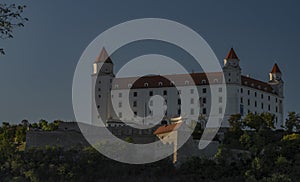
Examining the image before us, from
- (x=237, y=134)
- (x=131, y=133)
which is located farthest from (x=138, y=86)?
(x=237, y=134)

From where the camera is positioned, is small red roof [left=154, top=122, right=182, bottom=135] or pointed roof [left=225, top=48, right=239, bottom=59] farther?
pointed roof [left=225, top=48, right=239, bottom=59]

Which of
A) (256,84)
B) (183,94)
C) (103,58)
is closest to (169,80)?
(183,94)

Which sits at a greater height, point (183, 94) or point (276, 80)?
point (276, 80)

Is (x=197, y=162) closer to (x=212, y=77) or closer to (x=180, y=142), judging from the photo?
(x=180, y=142)

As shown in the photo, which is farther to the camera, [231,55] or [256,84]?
[231,55]

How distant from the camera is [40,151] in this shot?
49.4 metres

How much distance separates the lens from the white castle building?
6044 cm

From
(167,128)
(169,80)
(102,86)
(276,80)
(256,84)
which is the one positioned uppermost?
(276,80)

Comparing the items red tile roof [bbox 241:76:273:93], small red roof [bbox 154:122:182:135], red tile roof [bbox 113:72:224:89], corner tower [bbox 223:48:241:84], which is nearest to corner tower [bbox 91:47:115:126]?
red tile roof [bbox 113:72:224:89]

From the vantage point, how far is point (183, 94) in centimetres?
6250

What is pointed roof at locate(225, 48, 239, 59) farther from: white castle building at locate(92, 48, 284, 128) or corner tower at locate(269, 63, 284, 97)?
corner tower at locate(269, 63, 284, 97)

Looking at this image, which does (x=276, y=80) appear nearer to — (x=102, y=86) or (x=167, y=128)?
(x=102, y=86)

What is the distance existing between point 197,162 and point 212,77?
61.7 feet

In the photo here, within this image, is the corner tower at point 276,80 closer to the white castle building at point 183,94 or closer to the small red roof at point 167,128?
the white castle building at point 183,94
